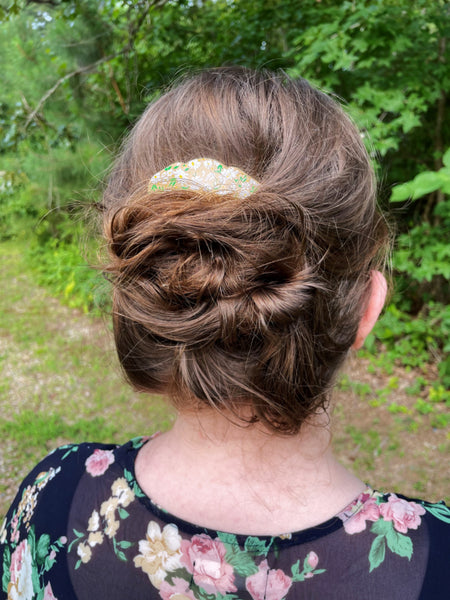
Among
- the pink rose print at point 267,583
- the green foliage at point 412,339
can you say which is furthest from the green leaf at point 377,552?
Result: the green foliage at point 412,339

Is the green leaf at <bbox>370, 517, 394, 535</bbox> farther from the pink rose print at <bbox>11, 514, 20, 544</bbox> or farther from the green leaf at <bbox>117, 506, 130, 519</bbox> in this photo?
the pink rose print at <bbox>11, 514, 20, 544</bbox>

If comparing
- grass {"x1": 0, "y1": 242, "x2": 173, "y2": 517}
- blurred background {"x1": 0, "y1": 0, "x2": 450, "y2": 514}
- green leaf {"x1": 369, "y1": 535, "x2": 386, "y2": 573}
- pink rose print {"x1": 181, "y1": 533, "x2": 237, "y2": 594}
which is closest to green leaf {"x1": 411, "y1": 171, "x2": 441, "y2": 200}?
green leaf {"x1": 369, "y1": 535, "x2": 386, "y2": 573}

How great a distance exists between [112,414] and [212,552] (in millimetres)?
2982

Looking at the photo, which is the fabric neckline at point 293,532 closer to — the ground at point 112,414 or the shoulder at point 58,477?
the shoulder at point 58,477

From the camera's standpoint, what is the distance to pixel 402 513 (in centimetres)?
78

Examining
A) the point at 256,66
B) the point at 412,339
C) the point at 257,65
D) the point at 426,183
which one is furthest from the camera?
the point at 412,339

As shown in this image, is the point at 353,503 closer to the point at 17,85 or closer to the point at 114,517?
the point at 114,517

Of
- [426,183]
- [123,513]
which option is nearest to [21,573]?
[123,513]

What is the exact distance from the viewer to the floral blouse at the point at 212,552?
0.74 meters

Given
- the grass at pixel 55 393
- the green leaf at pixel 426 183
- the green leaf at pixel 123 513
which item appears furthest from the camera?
the grass at pixel 55 393

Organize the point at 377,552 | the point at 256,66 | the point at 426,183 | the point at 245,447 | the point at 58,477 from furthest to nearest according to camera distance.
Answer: the point at 256,66 → the point at 426,183 → the point at 58,477 → the point at 245,447 → the point at 377,552

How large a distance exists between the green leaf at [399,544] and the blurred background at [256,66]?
226 centimetres

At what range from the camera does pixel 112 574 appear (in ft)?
2.67

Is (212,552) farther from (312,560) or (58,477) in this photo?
(58,477)
